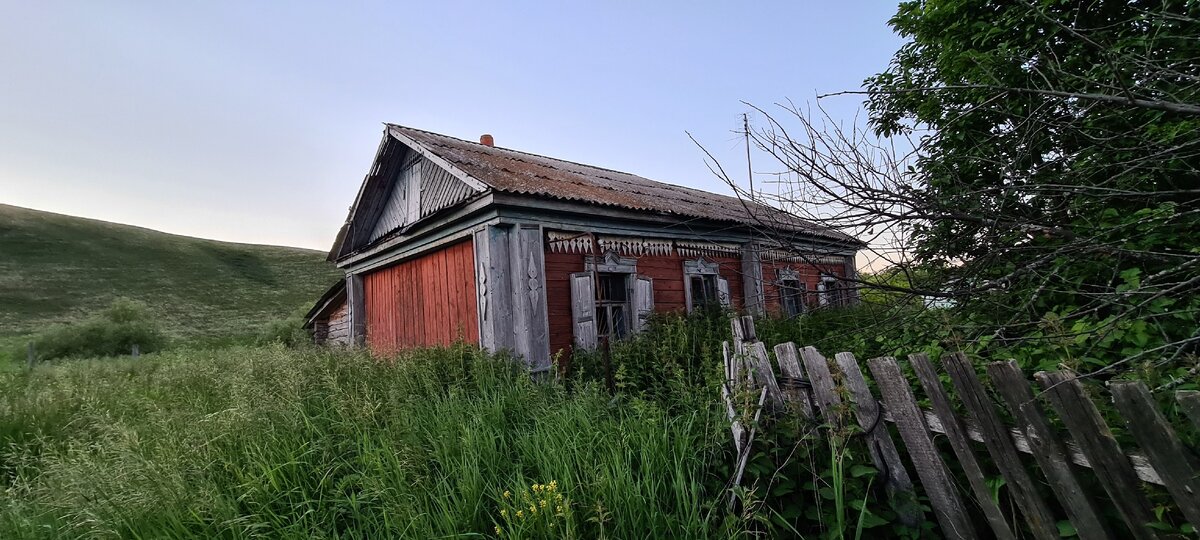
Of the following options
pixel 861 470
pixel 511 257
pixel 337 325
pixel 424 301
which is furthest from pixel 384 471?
pixel 337 325

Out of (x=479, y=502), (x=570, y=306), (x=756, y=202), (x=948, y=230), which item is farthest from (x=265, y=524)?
(x=570, y=306)

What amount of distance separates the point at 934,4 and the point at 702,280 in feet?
16.9

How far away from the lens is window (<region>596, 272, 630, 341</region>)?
736cm

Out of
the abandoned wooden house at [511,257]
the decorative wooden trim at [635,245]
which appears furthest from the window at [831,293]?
the decorative wooden trim at [635,245]

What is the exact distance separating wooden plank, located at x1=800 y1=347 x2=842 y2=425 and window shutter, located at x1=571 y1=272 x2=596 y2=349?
172 inches

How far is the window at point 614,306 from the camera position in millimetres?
7355

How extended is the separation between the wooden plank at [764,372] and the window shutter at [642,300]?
16.1 feet

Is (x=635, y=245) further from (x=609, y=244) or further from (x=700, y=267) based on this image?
(x=700, y=267)

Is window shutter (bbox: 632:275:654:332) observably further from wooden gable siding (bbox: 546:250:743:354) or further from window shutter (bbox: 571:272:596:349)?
window shutter (bbox: 571:272:596:349)

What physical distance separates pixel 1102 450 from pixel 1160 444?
0.50ft

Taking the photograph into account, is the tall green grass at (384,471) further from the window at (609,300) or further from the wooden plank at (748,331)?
the window at (609,300)

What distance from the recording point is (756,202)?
1.88 m

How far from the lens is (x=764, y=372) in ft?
8.21

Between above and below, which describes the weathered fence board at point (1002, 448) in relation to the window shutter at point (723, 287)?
below
